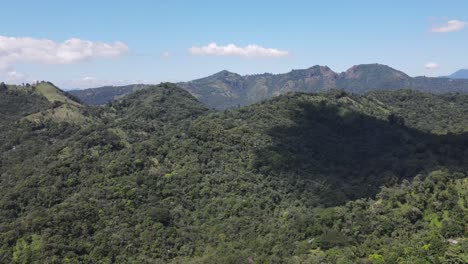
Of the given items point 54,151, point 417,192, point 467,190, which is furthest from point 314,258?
point 54,151

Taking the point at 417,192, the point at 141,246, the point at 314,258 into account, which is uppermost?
the point at 417,192

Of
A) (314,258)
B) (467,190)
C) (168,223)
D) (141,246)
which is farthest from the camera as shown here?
(168,223)

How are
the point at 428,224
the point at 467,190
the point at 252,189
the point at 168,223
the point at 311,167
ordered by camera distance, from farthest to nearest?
the point at 311,167, the point at 252,189, the point at 168,223, the point at 467,190, the point at 428,224

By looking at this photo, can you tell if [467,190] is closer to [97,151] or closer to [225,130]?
[225,130]

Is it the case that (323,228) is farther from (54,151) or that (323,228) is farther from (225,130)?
(54,151)

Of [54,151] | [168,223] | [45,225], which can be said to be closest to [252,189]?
[168,223]

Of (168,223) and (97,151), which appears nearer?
(168,223)

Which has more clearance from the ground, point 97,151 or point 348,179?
point 97,151
